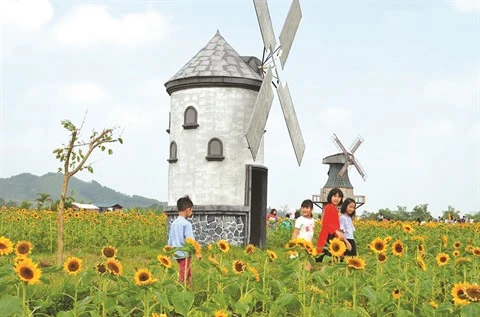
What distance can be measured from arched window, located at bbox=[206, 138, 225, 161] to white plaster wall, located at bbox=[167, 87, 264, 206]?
3.1 inches

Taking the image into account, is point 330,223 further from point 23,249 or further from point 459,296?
point 23,249

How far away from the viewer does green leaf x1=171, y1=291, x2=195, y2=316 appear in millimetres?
3719

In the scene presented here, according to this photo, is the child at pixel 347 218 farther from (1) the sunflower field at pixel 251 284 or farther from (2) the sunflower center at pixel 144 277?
(2) the sunflower center at pixel 144 277

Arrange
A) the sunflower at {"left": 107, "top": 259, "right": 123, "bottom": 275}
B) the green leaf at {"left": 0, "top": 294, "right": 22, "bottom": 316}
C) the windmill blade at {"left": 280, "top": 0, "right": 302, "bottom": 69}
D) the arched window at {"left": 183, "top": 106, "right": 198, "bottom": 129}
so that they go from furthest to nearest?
the windmill blade at {"left": 280, "top": 0, "right": 302, "bottom": 69} < the arched window at {"left": 183, "top": 106, "right": 198, "bottom": 129} < the sunflower at {"left": 107, "top": 259, "right": 123, "bottom": 275} < the green leaf at {"left": 0, "top": 294, "right": 22, "bottom": 316}

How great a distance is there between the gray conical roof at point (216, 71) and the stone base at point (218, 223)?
266cm

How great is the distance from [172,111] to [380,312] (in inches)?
408

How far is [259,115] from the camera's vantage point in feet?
42.8

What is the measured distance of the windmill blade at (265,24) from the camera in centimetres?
1410

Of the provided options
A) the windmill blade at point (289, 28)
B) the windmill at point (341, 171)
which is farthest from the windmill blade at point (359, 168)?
the windmill blade at point (289, 28)

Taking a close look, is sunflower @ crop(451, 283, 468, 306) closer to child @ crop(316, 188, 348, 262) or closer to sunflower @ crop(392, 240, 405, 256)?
sunflower @ crop(392, 240, 405, 256)

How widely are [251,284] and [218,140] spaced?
8.44 meters

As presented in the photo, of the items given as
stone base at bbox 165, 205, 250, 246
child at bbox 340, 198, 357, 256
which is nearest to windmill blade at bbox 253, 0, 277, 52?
stone base at bbox 165, 205, 250, 246

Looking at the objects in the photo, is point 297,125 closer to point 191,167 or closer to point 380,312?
point 191,167

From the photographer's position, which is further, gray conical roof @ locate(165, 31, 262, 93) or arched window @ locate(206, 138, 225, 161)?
gray conical roof @ locate(165, 31, 262, 93)
